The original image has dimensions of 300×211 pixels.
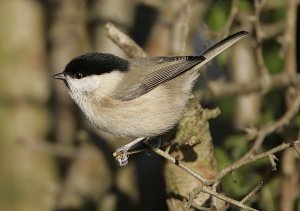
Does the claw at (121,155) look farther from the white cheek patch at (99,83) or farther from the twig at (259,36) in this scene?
the twig at (259,36)

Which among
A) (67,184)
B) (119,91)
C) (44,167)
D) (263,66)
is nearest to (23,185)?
(44,167)

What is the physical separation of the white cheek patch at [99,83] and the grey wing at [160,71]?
0.30 ft

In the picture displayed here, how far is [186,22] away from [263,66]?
65cm

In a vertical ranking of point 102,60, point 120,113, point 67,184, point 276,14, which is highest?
point 276,14

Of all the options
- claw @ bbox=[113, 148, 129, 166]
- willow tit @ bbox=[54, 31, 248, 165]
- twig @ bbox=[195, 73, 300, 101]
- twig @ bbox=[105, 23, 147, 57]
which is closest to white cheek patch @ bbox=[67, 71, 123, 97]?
willow tit @ bbox=[54, 31, 248, 165]

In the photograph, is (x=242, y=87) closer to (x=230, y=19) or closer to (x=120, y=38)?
(x=230, y=19)

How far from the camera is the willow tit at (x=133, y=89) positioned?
328cm

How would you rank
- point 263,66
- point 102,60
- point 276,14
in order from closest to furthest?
point 102,60 → point 263,66 → point 276,14

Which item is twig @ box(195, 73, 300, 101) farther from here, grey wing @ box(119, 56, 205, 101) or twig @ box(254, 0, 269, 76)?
grey wing @ box(119, 56, 205, 101)

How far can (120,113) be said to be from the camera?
3.30m

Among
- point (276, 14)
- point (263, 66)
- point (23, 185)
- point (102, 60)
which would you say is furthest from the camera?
point (23, 185)

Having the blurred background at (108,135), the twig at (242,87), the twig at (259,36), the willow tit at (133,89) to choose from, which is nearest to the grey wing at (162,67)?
the willow tit at (133,89)

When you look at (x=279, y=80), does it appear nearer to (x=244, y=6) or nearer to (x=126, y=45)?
(x=244, y=6)

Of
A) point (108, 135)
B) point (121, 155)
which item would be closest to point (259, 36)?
point (121, 155)
